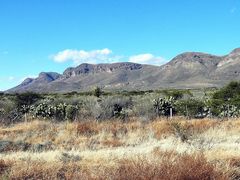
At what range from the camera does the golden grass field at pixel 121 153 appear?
7941 millimetres

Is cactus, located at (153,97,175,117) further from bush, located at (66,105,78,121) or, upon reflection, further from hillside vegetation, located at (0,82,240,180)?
bush, located at (66,105,78,121)

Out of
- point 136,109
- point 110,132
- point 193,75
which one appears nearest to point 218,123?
point 110,132

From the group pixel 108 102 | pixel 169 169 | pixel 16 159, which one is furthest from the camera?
pixel 108 102

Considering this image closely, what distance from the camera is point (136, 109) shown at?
2925 cm

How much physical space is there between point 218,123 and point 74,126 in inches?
239

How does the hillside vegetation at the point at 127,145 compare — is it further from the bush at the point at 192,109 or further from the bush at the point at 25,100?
the bush at the point at 25,100

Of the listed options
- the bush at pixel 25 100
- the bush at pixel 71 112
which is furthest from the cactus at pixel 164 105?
the bush at pixel 25 100

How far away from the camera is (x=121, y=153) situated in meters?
11.5

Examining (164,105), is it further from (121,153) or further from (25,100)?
(121,153)

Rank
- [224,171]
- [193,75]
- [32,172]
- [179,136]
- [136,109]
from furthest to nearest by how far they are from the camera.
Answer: [193,75] → [136,109] → [179,136] → [32,172] → [224,171]

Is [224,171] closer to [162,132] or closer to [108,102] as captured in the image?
[162,132]

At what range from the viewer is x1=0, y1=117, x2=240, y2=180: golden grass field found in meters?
7.94

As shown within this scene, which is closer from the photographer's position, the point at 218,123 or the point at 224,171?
the point at 224,171

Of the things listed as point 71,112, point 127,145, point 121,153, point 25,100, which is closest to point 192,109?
point 71,112
